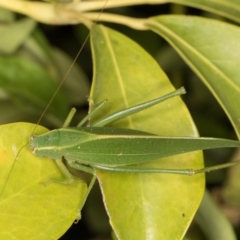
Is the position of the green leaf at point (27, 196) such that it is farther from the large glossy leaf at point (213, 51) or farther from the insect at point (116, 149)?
the large glossy leaf at point (213, 51)

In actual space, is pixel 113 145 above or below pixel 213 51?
below

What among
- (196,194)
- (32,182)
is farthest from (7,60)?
(196,194)

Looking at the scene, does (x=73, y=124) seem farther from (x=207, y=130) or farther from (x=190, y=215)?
(x=190, y=215)

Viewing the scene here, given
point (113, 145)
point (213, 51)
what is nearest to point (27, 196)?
point (113, 145)

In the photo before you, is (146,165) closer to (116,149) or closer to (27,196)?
(116,149)

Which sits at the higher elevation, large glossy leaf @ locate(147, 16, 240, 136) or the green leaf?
large glossy leaf @ locate(147, 16, 240, 136)

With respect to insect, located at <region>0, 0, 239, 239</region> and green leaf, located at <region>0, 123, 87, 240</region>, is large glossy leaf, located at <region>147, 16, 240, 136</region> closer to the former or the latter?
insect, located at <region>0, 0, 239, 239</region>

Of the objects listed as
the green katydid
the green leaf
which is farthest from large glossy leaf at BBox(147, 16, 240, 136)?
the green leaf
